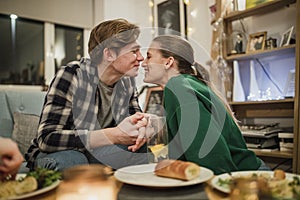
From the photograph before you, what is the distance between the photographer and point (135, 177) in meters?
0.55

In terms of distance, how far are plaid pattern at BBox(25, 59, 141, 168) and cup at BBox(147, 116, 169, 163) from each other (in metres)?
0.16

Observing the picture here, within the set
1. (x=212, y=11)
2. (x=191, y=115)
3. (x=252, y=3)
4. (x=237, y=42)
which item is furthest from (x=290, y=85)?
(x=191, y=115)

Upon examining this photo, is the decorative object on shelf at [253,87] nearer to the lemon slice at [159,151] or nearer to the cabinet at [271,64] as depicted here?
the cabinet at [271,64]

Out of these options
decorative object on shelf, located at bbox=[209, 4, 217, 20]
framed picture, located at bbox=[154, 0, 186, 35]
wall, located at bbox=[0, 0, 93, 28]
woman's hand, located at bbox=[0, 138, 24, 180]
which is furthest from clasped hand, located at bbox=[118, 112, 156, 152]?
wall, located at bbox=[0, 0, 93, 28]

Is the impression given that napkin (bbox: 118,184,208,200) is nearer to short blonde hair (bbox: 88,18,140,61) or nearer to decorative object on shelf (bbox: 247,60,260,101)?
short blonde hair (bbox: 88,18,140,61)

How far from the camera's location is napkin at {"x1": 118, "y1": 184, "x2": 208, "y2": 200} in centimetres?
46

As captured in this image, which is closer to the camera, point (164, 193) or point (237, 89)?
point (164, 193)

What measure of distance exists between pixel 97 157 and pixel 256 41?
1.41 metres

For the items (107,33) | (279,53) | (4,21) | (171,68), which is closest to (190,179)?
(171,68)

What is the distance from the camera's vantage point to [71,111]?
89 centimetres

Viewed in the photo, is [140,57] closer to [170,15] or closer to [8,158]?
[8,158]

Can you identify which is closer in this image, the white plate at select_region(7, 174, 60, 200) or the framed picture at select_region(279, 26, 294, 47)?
the white plate at select_region(7, 174, 60, 200)

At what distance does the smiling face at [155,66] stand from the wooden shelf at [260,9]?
3.77ft

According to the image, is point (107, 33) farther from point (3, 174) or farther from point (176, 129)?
point (3, 174)
